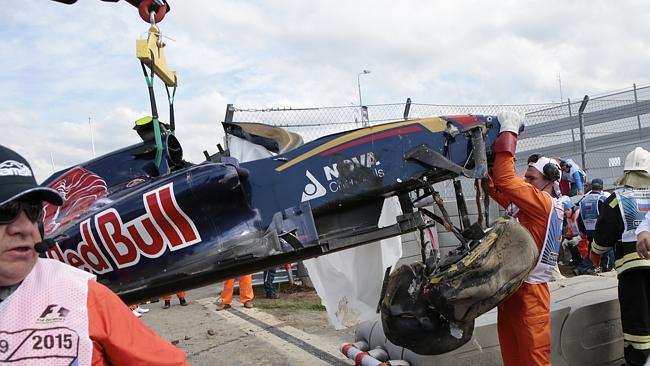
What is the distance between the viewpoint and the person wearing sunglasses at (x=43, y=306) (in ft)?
4.03

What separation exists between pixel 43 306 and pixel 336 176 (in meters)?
1.76

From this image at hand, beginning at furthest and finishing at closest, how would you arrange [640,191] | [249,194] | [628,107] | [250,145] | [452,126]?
[628,107] → [640,191] → [250,145] → [452,126] → [249,194]

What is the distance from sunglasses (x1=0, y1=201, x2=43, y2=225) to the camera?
125 centimetres

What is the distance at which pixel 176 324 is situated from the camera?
7027mm

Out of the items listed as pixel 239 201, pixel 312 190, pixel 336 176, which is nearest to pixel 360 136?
pixel 336 176

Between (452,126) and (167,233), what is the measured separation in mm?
1646

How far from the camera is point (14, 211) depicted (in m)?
1.26

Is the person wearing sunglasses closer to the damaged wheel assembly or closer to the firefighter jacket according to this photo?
the damaged wheel assembly

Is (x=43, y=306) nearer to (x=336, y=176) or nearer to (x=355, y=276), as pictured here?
(x=336, y=176)

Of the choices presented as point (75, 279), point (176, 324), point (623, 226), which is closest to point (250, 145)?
point (75, 279)

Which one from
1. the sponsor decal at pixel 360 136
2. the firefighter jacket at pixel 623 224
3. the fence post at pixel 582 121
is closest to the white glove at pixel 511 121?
the sponsor decal at pixel 360 136

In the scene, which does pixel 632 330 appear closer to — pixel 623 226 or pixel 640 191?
pixel 623 226

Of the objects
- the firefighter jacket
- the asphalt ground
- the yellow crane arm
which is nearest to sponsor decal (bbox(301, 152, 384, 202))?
the yellow crane arm

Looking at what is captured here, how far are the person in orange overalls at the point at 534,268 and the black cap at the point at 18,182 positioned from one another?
2.59 m
